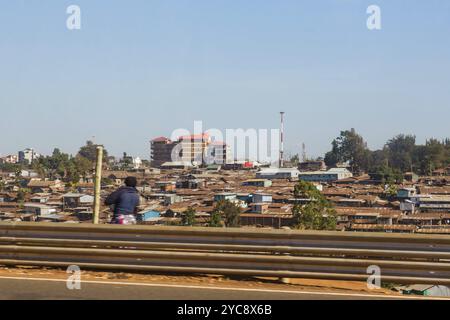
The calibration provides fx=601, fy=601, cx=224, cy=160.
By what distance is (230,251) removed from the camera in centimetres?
792

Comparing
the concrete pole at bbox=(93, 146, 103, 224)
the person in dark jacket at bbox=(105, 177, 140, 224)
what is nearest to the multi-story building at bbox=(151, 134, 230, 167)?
the person in dark jacket at bbox=(105, 177, 140, 224)

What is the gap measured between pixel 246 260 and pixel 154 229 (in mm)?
1306

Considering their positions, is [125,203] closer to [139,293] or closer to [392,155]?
[139,293]

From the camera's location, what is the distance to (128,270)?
8.27 metres

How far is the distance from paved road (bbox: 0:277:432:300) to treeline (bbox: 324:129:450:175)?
4097 cm

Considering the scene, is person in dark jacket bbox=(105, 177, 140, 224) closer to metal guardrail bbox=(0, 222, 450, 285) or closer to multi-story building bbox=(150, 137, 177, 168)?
metal guardrail bbox=(0, 222, 450, 285)

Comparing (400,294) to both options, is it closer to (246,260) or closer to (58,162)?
(246,260)

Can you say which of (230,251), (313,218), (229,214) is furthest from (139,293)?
(229,214)
